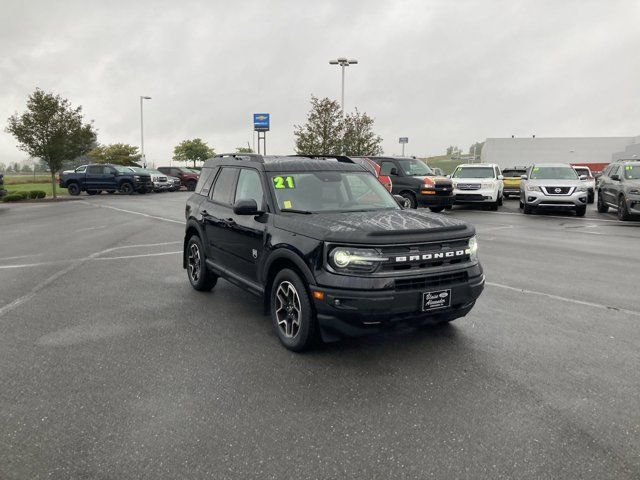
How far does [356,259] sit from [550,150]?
74300mm

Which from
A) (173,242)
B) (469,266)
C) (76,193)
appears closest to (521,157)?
(76,193)

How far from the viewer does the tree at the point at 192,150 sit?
82688 millimetres

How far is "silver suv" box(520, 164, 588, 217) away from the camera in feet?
57.2

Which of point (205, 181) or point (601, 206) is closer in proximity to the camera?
point (205, 181)

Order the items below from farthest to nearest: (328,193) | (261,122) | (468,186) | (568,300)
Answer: (261,122), (468,186), (568,300), (328,193)

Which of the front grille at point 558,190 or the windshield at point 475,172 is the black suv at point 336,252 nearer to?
the front grille at point 558,190

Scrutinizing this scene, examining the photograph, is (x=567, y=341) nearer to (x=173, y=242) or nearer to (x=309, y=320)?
(x=309, y=320)

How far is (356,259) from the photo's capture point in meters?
4.07

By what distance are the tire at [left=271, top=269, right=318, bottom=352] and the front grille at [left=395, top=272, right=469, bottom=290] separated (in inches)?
31.8

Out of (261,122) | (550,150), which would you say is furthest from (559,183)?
(550,150)

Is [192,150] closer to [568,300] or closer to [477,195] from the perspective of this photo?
[477,195]

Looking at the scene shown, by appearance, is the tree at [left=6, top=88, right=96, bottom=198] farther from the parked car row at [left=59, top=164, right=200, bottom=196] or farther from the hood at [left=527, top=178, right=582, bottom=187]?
the hood at [left=527, top=178, right=582, bottom=187]

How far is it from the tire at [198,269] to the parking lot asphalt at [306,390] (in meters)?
0.18

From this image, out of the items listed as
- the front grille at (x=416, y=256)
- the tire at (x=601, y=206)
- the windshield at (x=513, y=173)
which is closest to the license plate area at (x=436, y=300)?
the front grille at (x=416, y=256)
